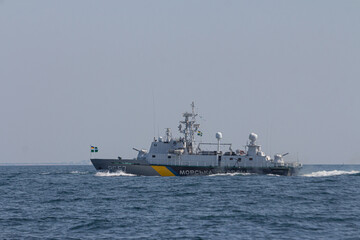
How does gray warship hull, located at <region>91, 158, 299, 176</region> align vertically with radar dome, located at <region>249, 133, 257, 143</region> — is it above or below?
below

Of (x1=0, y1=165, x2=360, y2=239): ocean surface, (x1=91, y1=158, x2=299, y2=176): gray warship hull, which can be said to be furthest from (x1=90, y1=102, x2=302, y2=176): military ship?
(x1=0, y1=165, x2=360, y2=239): ocean surface

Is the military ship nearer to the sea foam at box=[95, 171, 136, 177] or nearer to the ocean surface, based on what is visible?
the sea foam at box=[95, 171, 136, 177]

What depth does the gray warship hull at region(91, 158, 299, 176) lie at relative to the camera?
213 feet

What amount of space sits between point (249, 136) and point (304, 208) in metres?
35.4

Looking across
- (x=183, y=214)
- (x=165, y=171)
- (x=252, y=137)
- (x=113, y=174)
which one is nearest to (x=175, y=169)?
(x=165, y=171)

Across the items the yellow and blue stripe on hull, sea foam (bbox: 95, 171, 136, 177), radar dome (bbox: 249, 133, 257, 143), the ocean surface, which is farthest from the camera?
radar dome (bbox: 249, 133, 257, 143)

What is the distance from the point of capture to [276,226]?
25.3 m

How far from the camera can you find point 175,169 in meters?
65.0

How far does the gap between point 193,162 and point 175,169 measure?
9.02 ft

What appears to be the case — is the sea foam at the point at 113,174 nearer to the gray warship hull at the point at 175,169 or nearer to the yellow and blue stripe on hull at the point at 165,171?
the gray warship hull at the point at 175,169

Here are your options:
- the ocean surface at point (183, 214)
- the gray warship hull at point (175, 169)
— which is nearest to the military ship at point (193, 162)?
the gray warship hull at point (175, 169)

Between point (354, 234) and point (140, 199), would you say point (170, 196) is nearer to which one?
point (140, 199)

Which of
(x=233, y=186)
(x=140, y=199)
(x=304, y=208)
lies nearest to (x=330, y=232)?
(x=304, y=208)

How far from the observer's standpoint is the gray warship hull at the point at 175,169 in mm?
65000
